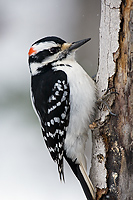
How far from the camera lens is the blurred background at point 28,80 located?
16.9 feet

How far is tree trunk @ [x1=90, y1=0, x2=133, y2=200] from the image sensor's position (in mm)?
2863

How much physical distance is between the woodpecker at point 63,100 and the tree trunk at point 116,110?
0.16 m

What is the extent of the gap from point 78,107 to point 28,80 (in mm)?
2271

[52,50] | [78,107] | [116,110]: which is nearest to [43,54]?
[52,50]

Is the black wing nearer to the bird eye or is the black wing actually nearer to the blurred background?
the bird eye

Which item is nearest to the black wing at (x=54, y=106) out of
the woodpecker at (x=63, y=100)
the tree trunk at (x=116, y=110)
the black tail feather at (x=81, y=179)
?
the woodpecker at (x=63, y=100)

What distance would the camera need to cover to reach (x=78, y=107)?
3.22 m

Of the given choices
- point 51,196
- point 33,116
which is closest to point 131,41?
point 33,116

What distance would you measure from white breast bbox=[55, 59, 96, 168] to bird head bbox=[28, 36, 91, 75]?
0.39 feet

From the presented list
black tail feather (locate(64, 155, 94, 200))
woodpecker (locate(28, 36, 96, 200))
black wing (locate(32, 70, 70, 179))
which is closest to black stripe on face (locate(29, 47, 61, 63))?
woodpecker (locate(28, 36, 96, 200))

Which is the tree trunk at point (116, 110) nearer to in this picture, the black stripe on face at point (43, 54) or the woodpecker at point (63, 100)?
the woodpecker at point (63, 100)

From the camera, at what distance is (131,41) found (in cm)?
285

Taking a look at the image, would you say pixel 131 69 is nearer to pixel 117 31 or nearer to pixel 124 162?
pixel 117 31

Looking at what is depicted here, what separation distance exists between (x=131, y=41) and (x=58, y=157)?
129 cm
